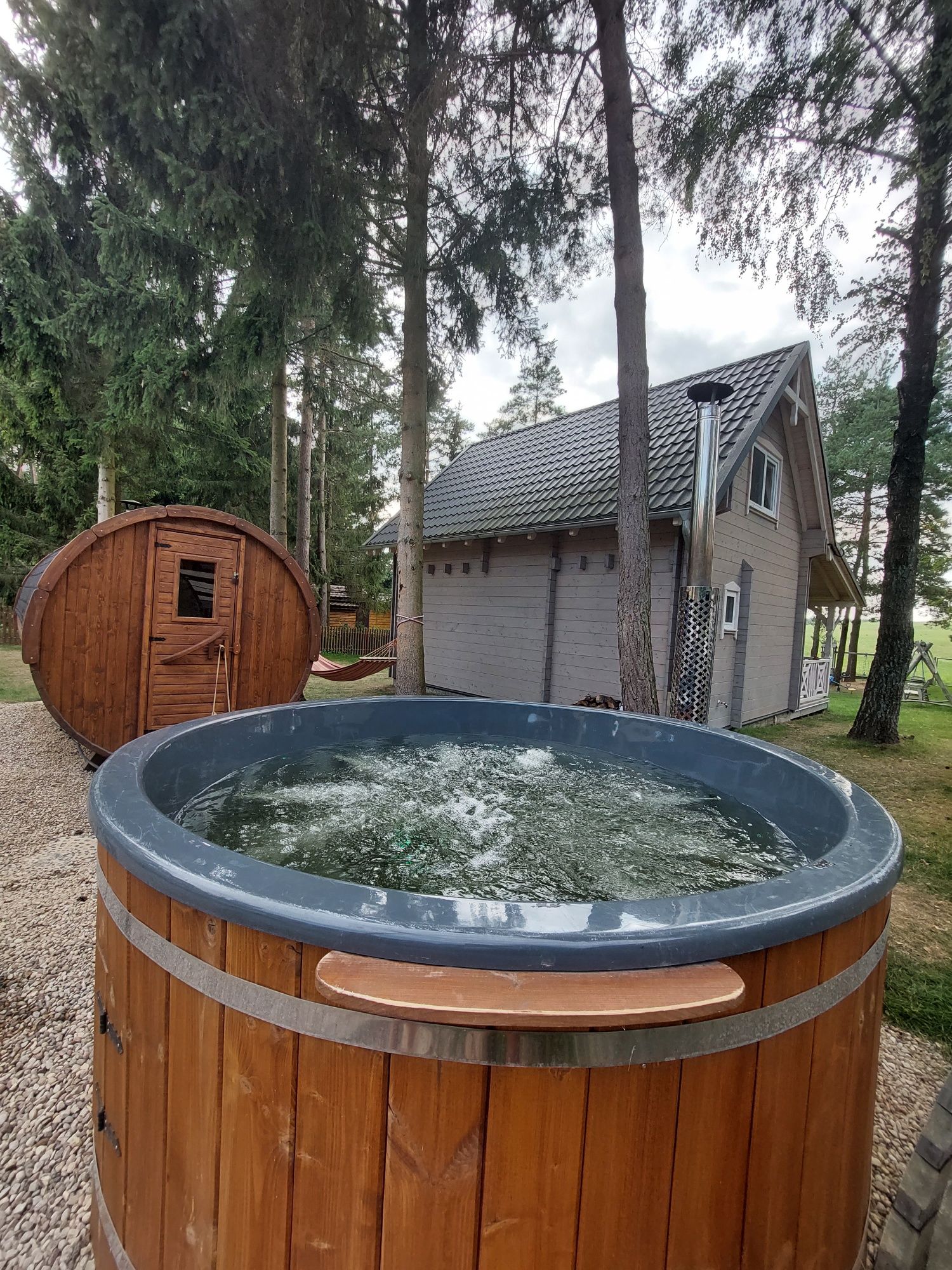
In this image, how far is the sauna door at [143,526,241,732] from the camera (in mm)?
4699

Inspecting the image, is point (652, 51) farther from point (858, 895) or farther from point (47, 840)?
point (47, 840)

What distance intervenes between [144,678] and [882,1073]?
16.6ft

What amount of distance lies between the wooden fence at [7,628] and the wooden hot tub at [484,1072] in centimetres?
1447

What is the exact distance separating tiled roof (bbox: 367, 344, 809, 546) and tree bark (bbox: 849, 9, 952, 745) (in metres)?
1.21

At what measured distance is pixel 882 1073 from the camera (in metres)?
1.90

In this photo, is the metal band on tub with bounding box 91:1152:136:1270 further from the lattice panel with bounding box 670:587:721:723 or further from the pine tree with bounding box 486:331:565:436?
the pine tree with bounding box 486:331:565:436

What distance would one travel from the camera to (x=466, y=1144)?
2.53 feet

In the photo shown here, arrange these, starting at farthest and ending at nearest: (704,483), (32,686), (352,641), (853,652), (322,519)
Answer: (322,519) → (352,641) → (853,652) → (32,686) → (704,483)

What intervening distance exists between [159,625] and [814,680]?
984cm

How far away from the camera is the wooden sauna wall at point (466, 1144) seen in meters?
0.77

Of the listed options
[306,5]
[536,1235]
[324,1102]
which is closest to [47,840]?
[324,1102]

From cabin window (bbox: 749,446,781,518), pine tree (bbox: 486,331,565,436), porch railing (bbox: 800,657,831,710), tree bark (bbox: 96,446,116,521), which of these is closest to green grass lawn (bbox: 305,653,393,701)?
tree bark (bbox: 96,446,116,521)

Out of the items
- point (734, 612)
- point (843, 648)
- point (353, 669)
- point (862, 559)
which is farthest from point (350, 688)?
point (862, 559)

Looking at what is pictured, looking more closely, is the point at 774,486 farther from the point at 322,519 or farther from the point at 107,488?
the point at 322,519
